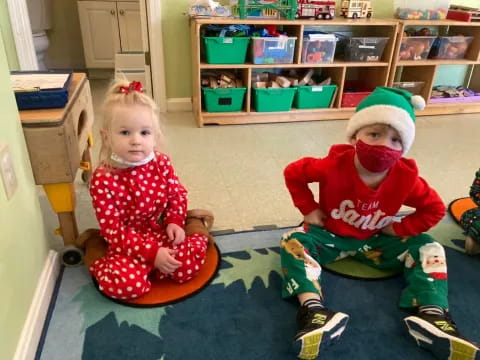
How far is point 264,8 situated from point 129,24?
1.67 meters

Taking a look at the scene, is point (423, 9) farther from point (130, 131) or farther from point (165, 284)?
point (165, 284)

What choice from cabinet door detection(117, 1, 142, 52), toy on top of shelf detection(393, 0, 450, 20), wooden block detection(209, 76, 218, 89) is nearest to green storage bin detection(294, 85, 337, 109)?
wooden block detection(209, 76, 218, 89)

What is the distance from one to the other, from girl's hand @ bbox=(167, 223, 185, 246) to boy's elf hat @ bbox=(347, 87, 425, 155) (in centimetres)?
60

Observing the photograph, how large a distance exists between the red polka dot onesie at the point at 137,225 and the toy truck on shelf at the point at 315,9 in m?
1.61

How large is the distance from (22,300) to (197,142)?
146cm

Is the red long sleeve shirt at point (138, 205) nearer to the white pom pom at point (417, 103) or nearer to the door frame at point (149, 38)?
the white pom pom at point (417, 103)

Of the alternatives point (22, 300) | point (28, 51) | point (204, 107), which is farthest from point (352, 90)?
point (22, 300)

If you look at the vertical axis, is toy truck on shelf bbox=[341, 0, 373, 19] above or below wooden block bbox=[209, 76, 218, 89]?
above

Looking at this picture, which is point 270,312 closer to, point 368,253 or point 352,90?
point 368,253

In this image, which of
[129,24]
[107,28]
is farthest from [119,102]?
[107,28]

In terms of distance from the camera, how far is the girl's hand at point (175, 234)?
1.26 metres

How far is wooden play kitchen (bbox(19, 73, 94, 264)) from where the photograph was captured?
1134mm

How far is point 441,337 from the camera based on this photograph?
102 cm

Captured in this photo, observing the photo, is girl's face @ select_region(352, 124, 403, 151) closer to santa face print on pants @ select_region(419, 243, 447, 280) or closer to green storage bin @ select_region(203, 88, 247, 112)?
santa face print on pants @ select_region(419, 243, 447, 280)
